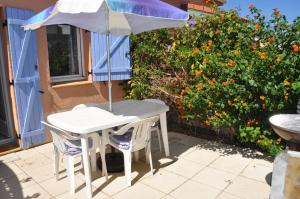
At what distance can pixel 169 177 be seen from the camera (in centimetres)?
342

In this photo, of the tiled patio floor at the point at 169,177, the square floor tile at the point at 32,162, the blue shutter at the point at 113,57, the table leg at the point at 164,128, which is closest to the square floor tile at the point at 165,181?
the tiled patio floor at the point at 169,177

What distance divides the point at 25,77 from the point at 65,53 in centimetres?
114

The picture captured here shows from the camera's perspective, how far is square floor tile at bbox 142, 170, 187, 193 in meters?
3.17

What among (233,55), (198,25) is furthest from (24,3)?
(233,55)

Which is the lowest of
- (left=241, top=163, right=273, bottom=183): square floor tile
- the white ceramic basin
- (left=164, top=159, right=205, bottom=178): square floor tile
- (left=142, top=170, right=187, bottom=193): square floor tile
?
(left=142, top=170, right=187, bottom=193): square floor tile

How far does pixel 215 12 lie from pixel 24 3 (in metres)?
3.18

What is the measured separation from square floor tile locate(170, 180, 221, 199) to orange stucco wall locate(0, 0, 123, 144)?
2.88m

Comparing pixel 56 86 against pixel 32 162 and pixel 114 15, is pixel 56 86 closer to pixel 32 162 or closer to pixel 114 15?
pixel 32 162

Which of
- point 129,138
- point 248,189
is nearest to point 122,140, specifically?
point 129,138

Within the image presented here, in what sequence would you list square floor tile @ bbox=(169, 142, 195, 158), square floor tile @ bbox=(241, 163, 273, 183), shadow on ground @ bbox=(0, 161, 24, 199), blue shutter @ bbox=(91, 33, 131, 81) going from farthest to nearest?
blue shutter @ bbox=(91, 33, 131, 81) → square floor tile @ bbox=(169, 142, 195, 158) → square floor tile @ bbox=(241, 163, 273, 183) → shadow on ground @ bbox=(0, 161, 24, 199)

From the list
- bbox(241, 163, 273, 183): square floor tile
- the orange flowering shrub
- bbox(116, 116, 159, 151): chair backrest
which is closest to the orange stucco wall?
the orange flowering shrub

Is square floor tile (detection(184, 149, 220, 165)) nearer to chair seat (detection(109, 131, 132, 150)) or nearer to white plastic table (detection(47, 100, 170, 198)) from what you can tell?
white plastic table (detection(47, 100, 170, 198))

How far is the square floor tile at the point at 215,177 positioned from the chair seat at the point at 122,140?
102cm

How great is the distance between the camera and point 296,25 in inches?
135
